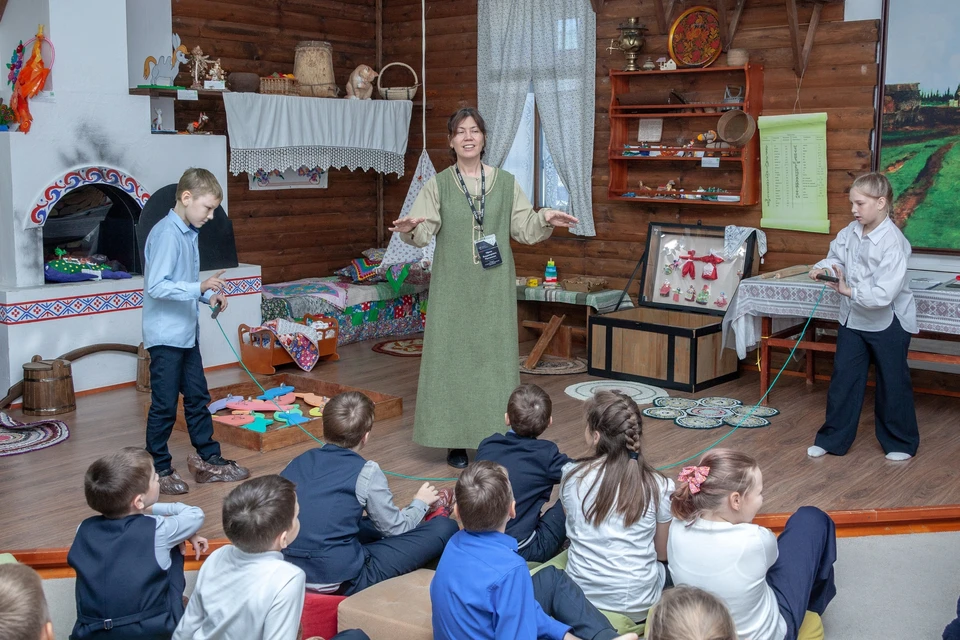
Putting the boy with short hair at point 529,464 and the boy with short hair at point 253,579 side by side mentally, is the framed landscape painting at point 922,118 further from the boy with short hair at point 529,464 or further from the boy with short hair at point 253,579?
the boy with short hair at point 253,579

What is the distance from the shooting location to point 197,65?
684cm

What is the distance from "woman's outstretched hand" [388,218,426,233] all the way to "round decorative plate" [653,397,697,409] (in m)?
1.99

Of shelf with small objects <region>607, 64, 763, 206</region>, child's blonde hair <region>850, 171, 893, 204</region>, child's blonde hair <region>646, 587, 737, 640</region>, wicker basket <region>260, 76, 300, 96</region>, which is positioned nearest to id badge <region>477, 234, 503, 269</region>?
child's blonde hair <region>850, 171, 893, 204</region>

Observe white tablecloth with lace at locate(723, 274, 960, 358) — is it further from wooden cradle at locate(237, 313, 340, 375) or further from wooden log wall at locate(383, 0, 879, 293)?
wooden cradle at locate(237, 313, 340, 375)

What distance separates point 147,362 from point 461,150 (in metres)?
2.66

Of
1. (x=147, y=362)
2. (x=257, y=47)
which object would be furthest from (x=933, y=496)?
(x=257, y=47)

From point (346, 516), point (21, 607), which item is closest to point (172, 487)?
point (346, 516)

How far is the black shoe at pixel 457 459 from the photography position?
4703 millimetres

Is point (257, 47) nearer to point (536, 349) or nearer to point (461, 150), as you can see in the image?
point (536, 349)

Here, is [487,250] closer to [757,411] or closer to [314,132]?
[757,411]

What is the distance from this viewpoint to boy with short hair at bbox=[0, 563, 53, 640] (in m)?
1.86

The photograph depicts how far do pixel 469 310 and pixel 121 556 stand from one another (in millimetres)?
2172

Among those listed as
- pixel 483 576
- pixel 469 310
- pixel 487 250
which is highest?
pixel 487 250

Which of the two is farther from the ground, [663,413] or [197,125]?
[197,125]
